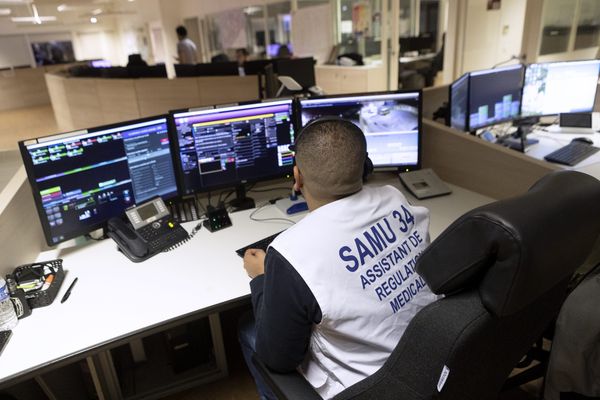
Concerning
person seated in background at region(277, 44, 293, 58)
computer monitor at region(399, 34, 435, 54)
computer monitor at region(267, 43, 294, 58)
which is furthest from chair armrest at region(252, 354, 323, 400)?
computer monitor at region(267, 43, 294, 58)

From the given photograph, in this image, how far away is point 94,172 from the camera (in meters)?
1.64

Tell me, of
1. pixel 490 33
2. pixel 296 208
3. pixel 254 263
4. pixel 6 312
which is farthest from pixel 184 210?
pixel 490 33

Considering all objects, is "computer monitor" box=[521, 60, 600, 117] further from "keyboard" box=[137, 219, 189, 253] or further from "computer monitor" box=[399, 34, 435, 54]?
"computer monitor" box=[399, 34, 435, 54]

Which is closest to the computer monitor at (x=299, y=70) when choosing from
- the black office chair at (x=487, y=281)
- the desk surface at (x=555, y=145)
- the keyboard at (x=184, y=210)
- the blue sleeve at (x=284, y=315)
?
the keyboard at (x=184, y=210)

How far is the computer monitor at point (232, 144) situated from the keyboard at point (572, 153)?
1429 millimetres

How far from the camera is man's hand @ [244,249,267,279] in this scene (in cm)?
138

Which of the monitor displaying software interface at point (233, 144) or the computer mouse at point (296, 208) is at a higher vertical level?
the monitor displaying software interface at point (233, 144)

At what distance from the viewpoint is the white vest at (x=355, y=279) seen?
3.24 ft

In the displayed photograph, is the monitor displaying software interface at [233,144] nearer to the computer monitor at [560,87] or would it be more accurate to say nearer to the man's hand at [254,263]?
the man's hand at [254,263]

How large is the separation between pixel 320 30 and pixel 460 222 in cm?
643

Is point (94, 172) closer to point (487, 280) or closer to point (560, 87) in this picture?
point (487, 280)

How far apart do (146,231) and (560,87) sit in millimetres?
2621

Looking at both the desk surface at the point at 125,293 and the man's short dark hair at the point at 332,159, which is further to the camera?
the desk surface at the point at 125,293

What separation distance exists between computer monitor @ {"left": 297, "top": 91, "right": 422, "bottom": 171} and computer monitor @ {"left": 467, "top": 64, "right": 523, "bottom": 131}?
0.60 metres
